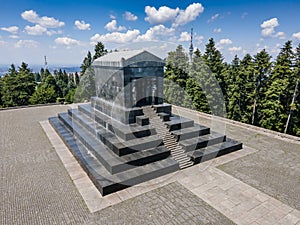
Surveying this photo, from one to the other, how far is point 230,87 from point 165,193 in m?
18.2

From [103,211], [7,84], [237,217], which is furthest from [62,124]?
[7,84]

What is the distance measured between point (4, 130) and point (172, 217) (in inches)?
597

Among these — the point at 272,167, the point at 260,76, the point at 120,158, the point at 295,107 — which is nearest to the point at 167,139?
the point at 120,158

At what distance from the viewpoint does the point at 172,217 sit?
653 centimetres

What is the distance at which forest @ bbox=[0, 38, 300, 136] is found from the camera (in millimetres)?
A: 18469

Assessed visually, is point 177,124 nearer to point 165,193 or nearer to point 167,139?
point 167,139

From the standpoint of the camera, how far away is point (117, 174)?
8.41 m

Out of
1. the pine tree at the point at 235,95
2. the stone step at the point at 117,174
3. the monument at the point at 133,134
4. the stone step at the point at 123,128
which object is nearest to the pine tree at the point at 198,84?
the pine tree at the point at 235,95

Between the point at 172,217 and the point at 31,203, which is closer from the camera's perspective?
the point at 172,217

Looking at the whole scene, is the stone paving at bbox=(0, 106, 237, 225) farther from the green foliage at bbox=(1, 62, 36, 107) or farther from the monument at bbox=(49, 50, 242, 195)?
the green foliage at bbox=(1, 62, 36, 107)

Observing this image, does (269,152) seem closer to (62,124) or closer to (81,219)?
(81,219)

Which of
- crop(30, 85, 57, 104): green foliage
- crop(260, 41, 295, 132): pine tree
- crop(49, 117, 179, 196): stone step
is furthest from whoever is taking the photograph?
crop(30, 85, 57, 104): green foliage

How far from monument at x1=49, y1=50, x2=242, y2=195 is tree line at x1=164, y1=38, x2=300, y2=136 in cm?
1051

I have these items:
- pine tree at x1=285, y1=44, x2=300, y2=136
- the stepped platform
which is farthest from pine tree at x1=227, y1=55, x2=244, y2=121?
the stepped platform
